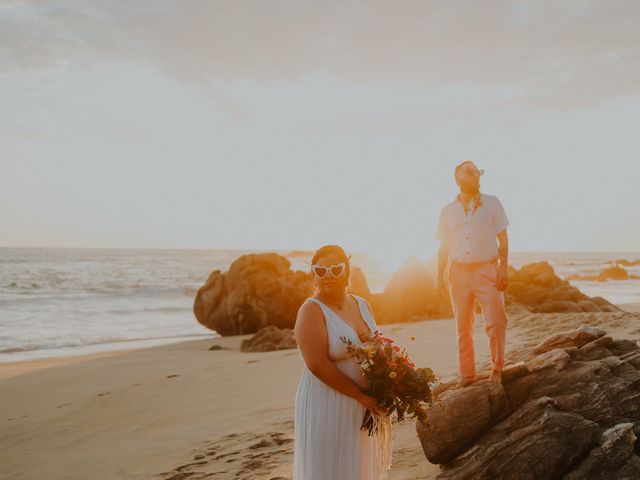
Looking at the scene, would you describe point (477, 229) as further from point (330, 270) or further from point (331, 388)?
point (331, 388)

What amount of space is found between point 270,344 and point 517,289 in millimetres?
10546

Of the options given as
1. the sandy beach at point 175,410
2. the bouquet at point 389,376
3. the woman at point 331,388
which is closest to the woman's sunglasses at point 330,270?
the woman at point 331,388

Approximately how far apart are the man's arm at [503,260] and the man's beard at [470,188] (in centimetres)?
51

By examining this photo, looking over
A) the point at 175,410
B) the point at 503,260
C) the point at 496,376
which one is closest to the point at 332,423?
the point at 496,376

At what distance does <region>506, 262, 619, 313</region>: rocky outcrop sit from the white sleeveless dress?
52.6 ft

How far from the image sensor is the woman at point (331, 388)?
3695 millimetres

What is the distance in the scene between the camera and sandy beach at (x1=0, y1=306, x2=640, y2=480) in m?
7.19

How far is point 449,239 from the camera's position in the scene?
6.65 m

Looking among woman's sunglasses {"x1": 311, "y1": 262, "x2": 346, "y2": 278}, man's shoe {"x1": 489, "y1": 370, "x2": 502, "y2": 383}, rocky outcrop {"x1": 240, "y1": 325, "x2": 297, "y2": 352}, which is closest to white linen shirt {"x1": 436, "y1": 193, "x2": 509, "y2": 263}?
man's shoe {"x1": 489, "y1": 370, "x2": 502, "y2": 383}

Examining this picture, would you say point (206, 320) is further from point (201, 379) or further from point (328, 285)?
point (328, 285)

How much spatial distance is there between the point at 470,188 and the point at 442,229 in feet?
1.89

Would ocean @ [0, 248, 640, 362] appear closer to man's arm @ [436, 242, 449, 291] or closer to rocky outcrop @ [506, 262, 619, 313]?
rocky outcrop @ [506, 262, 619, 313]

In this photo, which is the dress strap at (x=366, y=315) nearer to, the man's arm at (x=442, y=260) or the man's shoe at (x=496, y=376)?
the man's shoe at (x=496, y=376)

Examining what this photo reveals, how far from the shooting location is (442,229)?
22.0 feet
